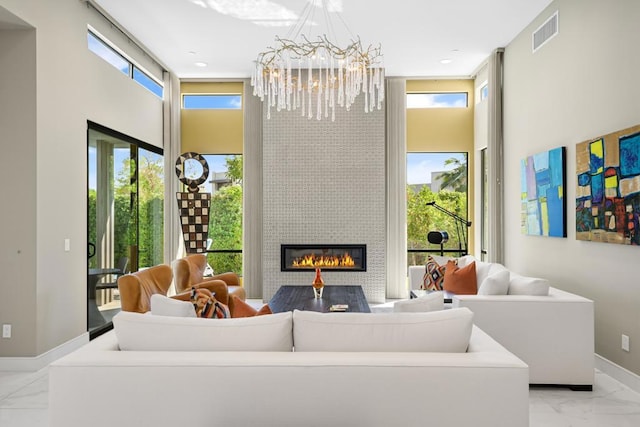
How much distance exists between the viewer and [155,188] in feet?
22.3

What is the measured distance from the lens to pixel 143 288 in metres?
3.89

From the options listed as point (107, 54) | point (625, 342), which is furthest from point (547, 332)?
point (107, 54)

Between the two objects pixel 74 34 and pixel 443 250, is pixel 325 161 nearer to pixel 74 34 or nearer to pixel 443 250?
pixel 443 250

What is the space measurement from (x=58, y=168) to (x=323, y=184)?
3682 mm

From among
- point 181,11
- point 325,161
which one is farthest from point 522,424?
point 325,161

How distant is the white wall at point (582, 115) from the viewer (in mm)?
3506

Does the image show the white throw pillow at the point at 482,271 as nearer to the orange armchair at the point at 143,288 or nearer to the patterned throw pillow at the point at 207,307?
the orange armchair at the point at 143,288

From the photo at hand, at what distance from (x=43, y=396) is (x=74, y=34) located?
328 cm

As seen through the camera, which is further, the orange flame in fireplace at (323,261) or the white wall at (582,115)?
the orange flame in fireplace at (323,261)

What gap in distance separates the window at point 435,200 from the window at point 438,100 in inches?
30.6

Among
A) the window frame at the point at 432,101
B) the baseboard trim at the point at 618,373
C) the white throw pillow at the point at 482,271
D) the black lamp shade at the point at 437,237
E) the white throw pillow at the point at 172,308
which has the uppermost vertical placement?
the window frame at the point at 432,101

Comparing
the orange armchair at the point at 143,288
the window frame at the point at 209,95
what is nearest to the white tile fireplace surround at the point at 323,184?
the window frame at the point at 209,95

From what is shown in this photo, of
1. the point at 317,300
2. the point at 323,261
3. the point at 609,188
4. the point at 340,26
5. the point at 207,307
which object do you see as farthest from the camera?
the point at 323,261

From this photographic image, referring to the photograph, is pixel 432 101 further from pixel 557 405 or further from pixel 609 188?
pixel 557 405
